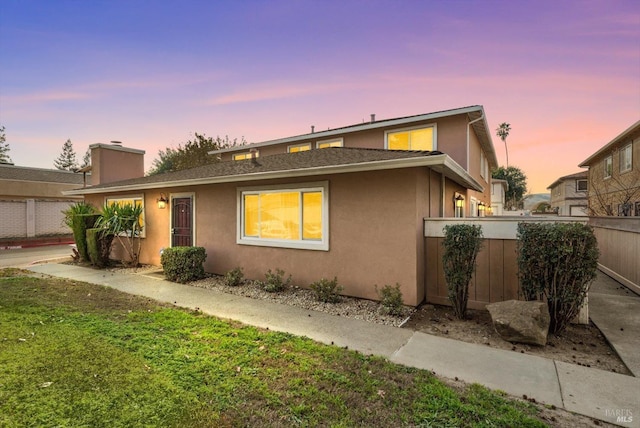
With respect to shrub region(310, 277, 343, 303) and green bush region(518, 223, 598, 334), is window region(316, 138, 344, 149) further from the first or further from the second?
green bush region(518, 223, 598, 334)

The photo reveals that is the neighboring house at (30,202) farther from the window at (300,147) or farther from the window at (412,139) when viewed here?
the window at (412,139)

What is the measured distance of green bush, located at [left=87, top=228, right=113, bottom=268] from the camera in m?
9.48

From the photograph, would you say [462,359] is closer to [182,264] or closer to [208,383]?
[208,383]

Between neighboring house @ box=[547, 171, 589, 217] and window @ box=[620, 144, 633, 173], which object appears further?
neighboring house @ box=[547, 171, 589, 217]

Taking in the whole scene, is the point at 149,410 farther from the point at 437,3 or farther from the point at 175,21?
the point at 175,21

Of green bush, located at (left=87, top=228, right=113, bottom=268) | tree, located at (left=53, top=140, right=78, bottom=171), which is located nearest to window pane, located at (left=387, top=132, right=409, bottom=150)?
green bush, located at (left=87, top=228, right=113, bottom=268)

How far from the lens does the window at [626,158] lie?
14.8 metres

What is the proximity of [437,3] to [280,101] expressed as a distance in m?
7.30

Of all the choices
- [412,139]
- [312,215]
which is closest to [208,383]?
[312,215]

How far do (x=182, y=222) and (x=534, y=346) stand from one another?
28.5 ft

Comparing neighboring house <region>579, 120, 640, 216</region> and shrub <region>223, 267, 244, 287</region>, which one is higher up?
neighboring house <region>579, 120, 640, 216</region>

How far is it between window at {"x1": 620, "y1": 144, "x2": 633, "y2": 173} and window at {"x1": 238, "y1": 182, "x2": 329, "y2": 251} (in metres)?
17.1

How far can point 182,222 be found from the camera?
9117mm

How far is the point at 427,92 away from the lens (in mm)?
12234
